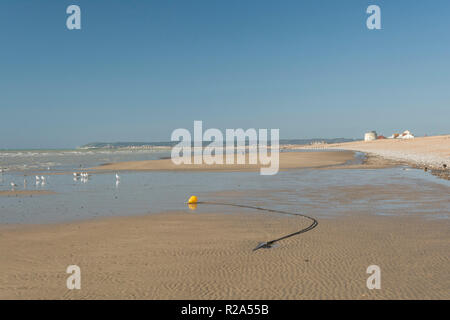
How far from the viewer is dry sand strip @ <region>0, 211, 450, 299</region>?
23.2 ft

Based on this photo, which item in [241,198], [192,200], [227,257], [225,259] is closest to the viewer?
[225,259]

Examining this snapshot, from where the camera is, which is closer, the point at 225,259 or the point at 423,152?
the point at 225,259

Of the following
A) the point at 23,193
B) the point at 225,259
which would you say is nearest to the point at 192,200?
the point at 225,259

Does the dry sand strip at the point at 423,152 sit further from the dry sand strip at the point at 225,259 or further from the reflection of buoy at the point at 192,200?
the dry sand strip at the point at 225,259

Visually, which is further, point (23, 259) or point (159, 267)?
point (23, 259)

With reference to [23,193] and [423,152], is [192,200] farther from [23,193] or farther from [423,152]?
[423,152]

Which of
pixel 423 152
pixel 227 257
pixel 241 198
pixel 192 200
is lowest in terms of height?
pixel 241 198

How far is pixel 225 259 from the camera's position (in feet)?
29.3

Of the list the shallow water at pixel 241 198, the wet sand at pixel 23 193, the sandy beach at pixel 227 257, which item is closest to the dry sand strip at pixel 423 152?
the shallow water at pixel 241 198

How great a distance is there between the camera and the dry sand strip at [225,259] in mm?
7066
